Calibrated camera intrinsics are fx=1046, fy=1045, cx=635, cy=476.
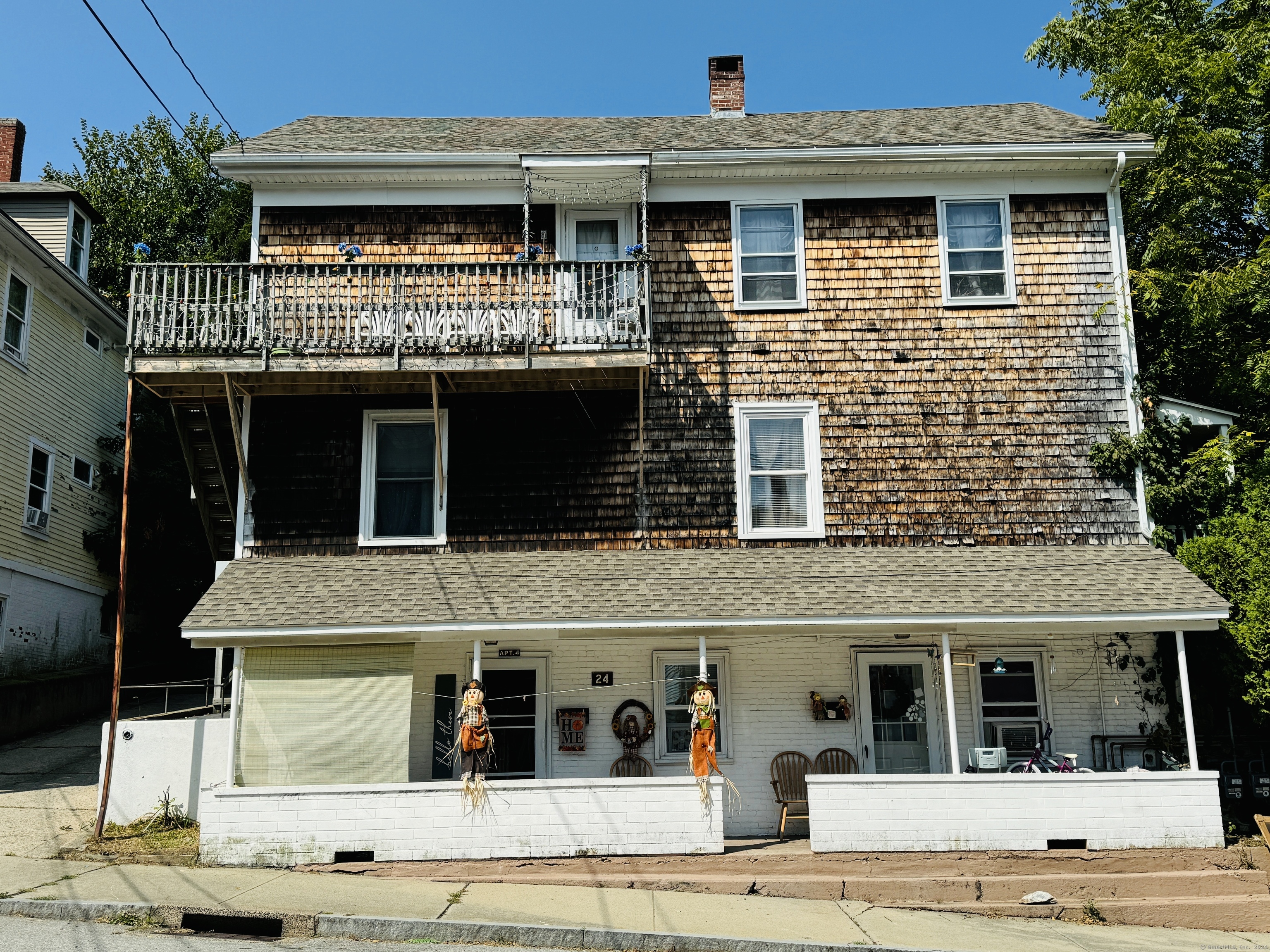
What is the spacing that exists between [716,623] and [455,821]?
341 centimetres

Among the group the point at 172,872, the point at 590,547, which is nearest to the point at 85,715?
the point at 172,872

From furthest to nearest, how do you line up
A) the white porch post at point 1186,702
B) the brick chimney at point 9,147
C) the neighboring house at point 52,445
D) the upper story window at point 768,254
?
the brick chimney at point 9,147, the neighboring house at point 52,445, the upper story window at point 768,254, the white porch post at point 1186,702

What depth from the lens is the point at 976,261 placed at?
13.9 m

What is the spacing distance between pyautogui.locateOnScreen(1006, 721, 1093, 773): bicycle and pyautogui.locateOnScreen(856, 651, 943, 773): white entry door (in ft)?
3.64

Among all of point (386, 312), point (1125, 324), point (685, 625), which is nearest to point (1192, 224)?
point (1125, 324)

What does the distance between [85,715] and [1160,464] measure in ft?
58.8

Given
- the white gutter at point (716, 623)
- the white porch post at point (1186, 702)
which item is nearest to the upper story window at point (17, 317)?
the white gutter at point (716, 623)

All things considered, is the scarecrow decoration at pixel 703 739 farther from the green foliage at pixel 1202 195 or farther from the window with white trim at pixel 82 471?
the window with white trim at pixel 82 471

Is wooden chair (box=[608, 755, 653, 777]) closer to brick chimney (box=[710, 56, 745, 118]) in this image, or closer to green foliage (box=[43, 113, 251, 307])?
brick chimney (box=[710, 56, 745, 118])

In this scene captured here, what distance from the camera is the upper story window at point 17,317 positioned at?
18.3 metres

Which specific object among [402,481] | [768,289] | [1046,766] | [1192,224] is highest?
[1192,224]

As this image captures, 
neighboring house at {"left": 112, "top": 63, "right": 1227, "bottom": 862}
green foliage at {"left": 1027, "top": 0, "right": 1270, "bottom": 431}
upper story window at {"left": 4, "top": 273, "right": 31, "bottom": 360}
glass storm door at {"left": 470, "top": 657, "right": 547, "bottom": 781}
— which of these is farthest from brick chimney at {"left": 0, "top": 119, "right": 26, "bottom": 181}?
green foliage at {"left": 1027, "top": 0, "right": 1270, "bottom": 431}

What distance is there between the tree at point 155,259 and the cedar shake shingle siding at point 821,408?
373 inches

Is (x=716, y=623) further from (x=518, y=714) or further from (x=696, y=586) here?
(x=518, y=714)
